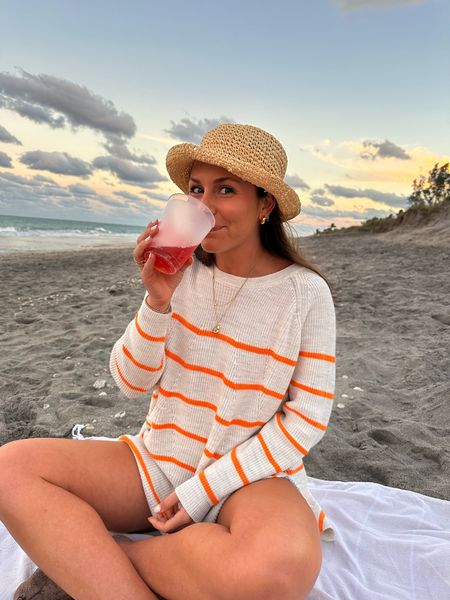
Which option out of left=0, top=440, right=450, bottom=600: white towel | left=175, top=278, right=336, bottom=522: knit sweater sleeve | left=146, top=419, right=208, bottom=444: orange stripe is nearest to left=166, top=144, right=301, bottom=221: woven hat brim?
left=175, top=278, right=336, bottom=522: knit sweater sleeve

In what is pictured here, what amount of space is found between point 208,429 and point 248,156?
962 mm

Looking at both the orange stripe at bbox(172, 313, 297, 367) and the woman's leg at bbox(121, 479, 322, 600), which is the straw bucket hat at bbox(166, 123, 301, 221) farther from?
the woman's leg at bbox(121, 479, 322, 600)

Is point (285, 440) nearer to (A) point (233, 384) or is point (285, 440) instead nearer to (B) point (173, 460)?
(A) point (233, 384)

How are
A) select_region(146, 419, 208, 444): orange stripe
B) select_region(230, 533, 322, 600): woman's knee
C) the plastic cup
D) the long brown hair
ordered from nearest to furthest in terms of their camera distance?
select_region(230, 533, 322, 600): woman's knee → the plastic cup → select_region(146, 419, 208, 444): orange stripe → the long brown hair

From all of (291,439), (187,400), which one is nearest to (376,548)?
(291,439)

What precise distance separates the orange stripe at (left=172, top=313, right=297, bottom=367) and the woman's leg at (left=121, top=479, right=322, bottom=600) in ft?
1.30

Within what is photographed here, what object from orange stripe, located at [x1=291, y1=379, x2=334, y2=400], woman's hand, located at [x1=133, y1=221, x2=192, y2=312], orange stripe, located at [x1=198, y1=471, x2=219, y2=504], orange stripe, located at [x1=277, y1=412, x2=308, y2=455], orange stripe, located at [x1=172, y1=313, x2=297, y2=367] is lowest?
orange stripe, located at [x1=198, y1=471, x2=219, y2=504]

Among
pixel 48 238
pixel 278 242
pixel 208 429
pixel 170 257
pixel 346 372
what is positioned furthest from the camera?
pixel 48 238

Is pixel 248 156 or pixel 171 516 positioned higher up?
pixel 248 156

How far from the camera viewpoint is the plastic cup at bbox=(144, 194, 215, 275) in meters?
1.48

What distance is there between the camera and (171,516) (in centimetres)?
165

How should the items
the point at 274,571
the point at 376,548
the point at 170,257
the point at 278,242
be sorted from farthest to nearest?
the point at 376,548 → the point at 278,242 → the point at 170,257 → the point at 274,571

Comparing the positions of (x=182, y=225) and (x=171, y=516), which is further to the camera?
(x=171, y=516)

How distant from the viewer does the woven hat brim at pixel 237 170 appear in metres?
1.56
